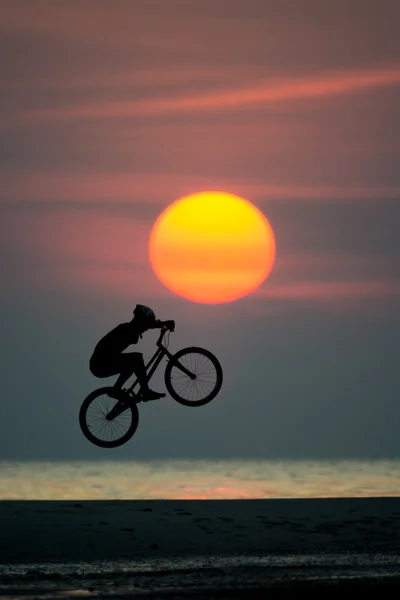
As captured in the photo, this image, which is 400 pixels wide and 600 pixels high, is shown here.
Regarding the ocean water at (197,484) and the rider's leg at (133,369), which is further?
the ocean water at (197,484)

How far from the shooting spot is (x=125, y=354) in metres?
23.9

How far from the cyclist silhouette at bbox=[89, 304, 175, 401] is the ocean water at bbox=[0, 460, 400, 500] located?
98.2 ft

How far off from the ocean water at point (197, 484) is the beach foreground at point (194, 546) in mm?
22113

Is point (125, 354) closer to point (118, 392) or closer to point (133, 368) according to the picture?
point (133, 368)

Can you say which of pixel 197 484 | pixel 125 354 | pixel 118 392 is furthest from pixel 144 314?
pixel 197 484

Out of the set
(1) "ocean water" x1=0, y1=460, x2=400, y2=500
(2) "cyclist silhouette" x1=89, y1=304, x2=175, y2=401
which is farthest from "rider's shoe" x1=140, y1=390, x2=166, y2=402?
(1) "ocean water" x1=0, y1=460, x2=400, y2=500

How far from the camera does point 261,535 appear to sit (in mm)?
26938

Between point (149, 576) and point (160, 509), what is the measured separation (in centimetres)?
942

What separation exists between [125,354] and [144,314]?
46.5 inches

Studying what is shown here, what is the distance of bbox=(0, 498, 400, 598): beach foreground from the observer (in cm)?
2058

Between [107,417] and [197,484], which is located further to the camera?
[197,484]

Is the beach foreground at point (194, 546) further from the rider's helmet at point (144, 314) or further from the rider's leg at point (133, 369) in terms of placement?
the rider's helmet at point (144, 314)

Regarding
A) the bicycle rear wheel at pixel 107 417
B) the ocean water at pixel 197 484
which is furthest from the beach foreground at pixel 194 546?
the ocean water at pixel 197 484

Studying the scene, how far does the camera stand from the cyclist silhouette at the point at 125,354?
2319cm
